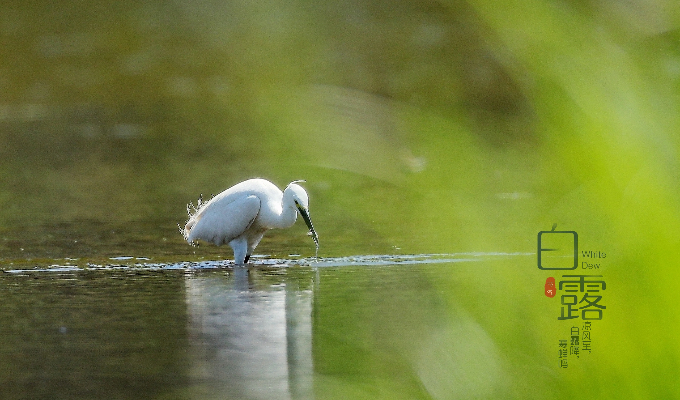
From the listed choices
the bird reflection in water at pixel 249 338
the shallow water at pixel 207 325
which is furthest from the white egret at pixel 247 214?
the bird reflection in water at pixel 249 338

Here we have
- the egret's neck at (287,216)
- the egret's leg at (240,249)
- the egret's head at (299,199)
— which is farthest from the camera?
the egret's leg at (240,249)

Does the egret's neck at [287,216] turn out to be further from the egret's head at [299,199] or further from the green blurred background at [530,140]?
the green blurred background at [530,140]

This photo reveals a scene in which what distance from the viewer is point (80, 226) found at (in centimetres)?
1013

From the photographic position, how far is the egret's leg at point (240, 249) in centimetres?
833

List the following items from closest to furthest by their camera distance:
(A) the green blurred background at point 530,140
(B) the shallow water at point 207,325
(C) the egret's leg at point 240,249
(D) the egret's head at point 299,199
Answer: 1. (A) the green blurred background at point 530,140
2. (B) the shallow water at point 207,325
3. (D) the egret's head at point 299,199
4. (C) the egret's leg at point 240,249

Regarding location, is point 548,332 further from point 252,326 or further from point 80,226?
point 80,226

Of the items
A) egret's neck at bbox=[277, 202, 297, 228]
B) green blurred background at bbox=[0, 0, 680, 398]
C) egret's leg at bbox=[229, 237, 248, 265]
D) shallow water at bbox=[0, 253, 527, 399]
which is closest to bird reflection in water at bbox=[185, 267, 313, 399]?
shallow water at bbox=[0, 253, 527, 399]

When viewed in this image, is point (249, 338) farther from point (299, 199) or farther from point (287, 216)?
point (287, 216)

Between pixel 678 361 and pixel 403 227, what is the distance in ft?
26.8

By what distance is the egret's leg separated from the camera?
8.33m

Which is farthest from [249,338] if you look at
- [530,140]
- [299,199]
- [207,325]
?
[530,140]

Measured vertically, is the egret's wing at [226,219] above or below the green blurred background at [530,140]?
above

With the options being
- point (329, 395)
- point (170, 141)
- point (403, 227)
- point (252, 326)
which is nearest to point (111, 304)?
point (252, 326)

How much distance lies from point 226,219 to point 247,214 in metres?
0.17
